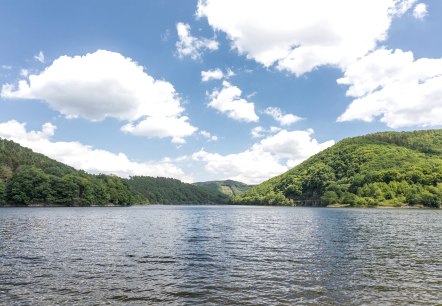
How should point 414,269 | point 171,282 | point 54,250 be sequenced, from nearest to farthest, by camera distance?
Answer: point 171,282 → point 414,269 → point 54,250

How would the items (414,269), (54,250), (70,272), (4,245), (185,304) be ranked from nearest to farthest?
(185,304)
(70,272)
(414,269)
(54,250)
(4,245)

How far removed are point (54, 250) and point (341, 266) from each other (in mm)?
34160

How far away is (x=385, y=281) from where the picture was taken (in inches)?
1099

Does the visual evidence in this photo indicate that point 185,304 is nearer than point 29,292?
Yes

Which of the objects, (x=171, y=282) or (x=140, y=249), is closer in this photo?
(x=171, y=282)

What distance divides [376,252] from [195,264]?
24.3 m

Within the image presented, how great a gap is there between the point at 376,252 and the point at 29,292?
39.1 metres

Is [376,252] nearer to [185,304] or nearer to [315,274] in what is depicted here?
[315,274]

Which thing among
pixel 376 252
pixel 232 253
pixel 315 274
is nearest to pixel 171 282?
pixel 315 274

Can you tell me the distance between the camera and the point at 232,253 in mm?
41750

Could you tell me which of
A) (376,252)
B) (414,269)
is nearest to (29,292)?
(414,269)

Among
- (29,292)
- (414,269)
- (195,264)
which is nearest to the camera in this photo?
(29,292)

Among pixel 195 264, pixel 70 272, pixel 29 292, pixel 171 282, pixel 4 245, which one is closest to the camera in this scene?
pixel 29 292

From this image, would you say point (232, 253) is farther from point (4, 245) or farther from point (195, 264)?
point (4, 245)
